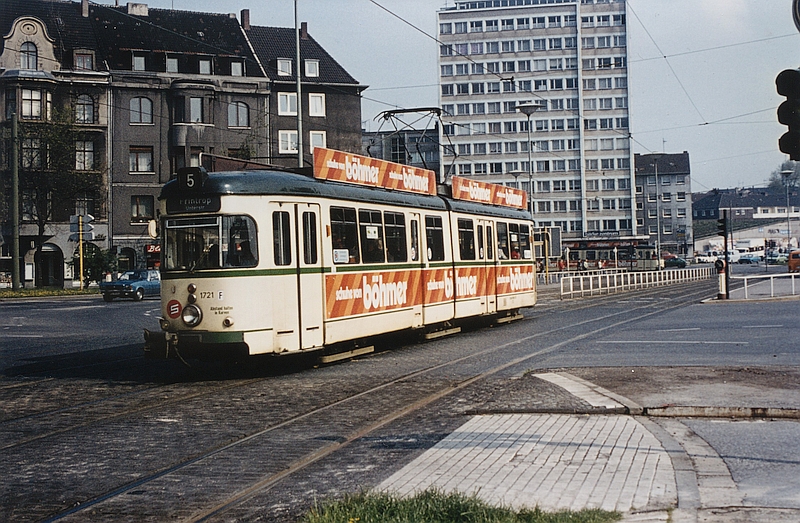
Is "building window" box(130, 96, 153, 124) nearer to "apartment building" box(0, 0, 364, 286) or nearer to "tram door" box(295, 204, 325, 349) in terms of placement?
"apartment building" box(0, 0, 364, 286)

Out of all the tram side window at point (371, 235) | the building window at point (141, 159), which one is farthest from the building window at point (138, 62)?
the tram side window at point (371, 235)

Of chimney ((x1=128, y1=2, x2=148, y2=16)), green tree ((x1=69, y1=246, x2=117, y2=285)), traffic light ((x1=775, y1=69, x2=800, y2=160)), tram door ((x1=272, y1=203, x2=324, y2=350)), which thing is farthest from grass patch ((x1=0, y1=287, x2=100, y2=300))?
traffic light ((x1=775, y1=69, x2=800, y2=160))

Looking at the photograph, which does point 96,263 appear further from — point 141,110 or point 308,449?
point 308,449

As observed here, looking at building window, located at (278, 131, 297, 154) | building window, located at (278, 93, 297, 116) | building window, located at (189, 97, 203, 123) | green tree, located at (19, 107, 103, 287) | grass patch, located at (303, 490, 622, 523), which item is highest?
building window, located at (278, 93, 297, 116)

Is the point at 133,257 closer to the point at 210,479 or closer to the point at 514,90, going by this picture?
the point at 210,479

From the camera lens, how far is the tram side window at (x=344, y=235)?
48.9 ft

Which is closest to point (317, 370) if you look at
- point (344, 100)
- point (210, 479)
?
point (210, 479)

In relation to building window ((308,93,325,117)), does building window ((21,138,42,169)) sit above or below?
below

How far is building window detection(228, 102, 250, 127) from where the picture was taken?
62750 mm

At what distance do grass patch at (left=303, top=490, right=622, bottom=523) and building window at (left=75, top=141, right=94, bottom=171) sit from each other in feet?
185

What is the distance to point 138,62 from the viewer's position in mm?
60812

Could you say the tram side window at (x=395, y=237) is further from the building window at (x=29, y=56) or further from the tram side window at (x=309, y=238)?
the building window at (x=29, y=56)

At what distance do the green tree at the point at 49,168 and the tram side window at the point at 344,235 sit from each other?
42839mm

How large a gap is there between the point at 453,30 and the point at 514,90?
33.4 feet
